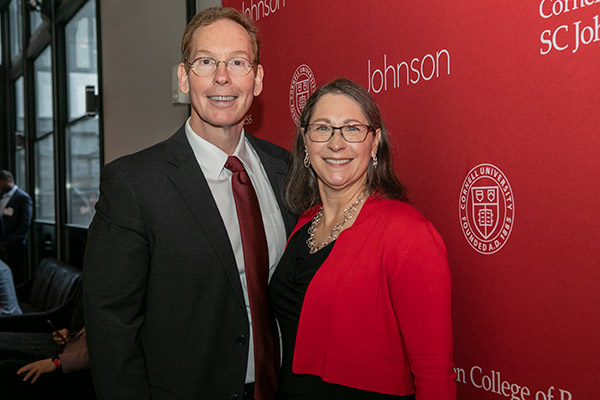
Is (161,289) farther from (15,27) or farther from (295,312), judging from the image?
(15,27)

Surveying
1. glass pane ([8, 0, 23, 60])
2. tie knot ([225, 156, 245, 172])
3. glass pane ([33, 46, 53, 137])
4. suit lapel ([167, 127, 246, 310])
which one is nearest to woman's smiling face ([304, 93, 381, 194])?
tie knot ([225, 156, 245, 172])

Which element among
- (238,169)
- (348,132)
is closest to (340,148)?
(348,132)

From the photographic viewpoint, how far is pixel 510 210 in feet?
5.07

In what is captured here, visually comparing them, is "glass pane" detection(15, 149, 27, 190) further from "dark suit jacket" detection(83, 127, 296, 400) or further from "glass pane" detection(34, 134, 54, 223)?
"dark suit jacket" detection(83, 127, 296, 400)

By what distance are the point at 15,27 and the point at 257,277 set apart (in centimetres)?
1039

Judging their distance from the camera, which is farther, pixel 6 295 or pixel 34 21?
pixel 34 21

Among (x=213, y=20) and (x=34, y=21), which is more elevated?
(x=34, y=21)

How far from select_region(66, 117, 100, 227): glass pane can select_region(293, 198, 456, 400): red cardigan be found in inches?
177

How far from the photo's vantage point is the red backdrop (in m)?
1.37

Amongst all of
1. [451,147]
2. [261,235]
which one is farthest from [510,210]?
[261,235]

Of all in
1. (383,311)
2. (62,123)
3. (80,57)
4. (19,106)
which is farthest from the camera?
(19,106)

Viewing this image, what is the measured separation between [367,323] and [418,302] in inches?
6.4

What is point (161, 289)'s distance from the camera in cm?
154

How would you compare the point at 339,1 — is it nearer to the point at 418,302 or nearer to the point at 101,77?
the point at 418,302
